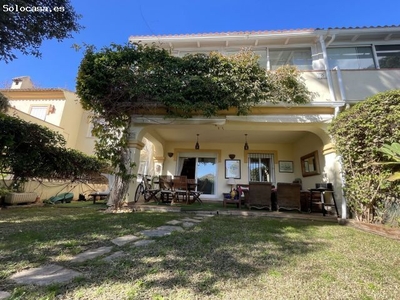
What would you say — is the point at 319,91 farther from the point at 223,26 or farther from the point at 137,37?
the point at 137,37

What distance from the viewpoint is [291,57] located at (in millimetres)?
7148

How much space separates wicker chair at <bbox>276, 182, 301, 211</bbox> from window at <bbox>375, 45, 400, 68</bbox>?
5.31m

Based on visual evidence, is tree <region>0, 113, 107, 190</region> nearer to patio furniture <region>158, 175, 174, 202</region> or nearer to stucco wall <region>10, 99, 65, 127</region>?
patio furniture <region>158, 175, 174, 202</region>

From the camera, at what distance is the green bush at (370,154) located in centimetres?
380

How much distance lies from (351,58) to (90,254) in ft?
29.4

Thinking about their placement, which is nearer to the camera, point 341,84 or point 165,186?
point 341,84

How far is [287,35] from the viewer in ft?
21.7

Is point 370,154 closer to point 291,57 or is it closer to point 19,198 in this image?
point 291,57

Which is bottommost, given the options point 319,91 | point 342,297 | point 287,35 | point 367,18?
point 342,297

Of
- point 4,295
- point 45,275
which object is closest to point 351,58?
point 45,275

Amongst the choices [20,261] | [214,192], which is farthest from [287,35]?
[20,261]

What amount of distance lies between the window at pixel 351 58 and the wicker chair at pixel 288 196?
14.4 ft

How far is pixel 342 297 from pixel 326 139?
16.7 feet

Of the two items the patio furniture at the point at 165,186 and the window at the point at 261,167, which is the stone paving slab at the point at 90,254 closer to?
the patio furniture at the point at 165,186
